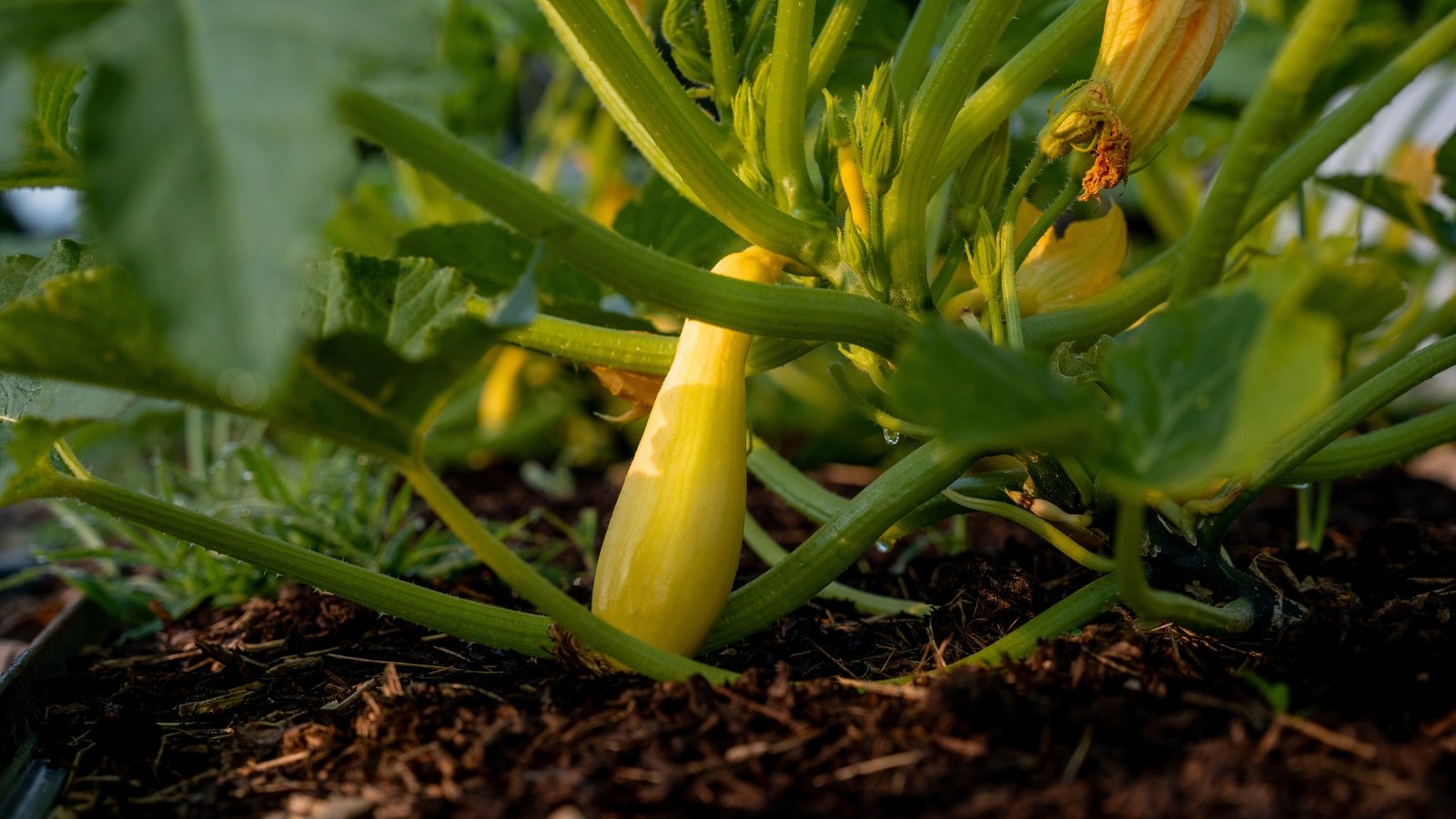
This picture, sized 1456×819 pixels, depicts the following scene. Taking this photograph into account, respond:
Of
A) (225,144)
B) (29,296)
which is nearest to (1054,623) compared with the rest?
(225,144)

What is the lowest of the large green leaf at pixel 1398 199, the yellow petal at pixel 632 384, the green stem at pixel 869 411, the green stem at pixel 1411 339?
the yellow petal at pixel 632 384

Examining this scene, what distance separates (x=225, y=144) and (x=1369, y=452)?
1066 millimetres

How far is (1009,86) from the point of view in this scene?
1.08m

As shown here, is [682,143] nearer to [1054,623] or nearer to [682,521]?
[682,521]

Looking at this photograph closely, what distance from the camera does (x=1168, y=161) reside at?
2463 millimetres

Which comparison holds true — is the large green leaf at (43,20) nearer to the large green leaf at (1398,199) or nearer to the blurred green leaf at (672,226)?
the blurred green leaf at (672,226)

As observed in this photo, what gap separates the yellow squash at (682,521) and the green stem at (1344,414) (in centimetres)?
46

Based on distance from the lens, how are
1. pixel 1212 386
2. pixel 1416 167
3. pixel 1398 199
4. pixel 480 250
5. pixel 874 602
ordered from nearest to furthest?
pixel 1212 386 < pixel 874 602 < pixel 480 250 < pixel 1398 199 < pixel 1416 167

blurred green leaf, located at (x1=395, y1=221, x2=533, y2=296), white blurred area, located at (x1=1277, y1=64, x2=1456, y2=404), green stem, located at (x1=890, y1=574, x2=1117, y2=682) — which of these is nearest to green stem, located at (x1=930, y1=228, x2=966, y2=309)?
green stem, located at (x1=890, y1=574, x2=1117, y2=682)

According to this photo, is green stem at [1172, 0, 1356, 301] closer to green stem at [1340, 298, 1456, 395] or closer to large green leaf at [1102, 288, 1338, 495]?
large green leaf at [1102, 288, 1338, 495]

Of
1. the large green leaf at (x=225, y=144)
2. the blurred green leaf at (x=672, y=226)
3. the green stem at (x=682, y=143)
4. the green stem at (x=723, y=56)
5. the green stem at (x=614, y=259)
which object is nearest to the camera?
the large green leaf at (x=225, y=144)

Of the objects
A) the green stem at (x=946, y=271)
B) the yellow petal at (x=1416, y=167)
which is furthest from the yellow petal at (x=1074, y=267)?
the yellow petal at (x=1416, y=167)

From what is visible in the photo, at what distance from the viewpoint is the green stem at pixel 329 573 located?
0.98 meters

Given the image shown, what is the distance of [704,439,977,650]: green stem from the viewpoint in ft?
3.23
